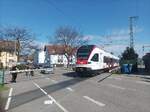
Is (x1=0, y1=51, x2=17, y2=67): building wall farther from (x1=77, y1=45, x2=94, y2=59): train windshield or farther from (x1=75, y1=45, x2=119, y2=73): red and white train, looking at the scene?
(x1=75, y1=45, x2=119, y2=73): red and white train

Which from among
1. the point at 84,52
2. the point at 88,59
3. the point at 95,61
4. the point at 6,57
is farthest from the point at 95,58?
the point at 6,57

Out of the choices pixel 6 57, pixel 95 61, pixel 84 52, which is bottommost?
pixel 95 61

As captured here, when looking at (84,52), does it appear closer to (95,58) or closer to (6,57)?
(95,58)

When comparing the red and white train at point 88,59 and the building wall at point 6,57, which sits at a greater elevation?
the building wall at point 6,57

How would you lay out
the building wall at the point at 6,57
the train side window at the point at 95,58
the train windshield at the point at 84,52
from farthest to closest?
1. the building wall at the point at 6,57
2. the train side window at the point at 95,58
3. the train windshield at the point at 84,52

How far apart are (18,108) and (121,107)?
14.2 feet

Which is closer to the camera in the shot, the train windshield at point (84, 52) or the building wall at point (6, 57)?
the train windshield at point (84, 52)

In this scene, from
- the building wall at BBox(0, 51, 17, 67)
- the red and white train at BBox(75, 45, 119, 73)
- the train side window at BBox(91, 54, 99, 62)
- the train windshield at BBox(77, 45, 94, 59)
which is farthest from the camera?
the building wall at BBox(0, 51, 17, 67)

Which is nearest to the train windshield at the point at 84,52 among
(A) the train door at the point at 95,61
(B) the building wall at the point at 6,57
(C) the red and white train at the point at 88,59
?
(C) the red and white train at the point at 88,59

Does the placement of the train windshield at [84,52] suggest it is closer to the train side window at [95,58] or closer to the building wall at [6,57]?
the train side window at [95,58]

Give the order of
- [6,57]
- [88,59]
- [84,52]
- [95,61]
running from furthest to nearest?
1. [6,57]
2. [95,61]
3. [84,52]
4. [88,59]

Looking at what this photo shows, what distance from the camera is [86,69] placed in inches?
1316

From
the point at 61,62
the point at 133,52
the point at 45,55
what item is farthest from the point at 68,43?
the point at 45,55

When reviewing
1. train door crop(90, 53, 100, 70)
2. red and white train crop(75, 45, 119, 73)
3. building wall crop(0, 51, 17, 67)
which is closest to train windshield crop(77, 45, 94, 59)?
red and white train crop(75, 45, 119, 73)
